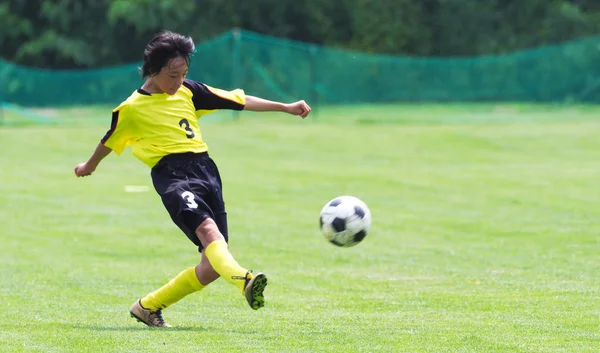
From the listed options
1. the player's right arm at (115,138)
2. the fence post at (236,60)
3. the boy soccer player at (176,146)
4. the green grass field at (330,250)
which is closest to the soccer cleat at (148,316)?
the boy soccer player at (176,146)

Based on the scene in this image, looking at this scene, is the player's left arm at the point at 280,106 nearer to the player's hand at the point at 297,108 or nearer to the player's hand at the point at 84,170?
the player's hand at the point at 297,108

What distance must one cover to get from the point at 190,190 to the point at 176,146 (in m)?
0.36

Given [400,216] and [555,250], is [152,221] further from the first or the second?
[555,250]

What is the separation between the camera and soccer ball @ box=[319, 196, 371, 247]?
7461 millimetres

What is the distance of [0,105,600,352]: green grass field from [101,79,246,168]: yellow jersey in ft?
→ 3.76

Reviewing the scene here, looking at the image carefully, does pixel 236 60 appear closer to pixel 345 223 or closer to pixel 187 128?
pixel 345 223

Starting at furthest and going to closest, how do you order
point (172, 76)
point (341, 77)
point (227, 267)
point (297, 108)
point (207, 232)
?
1. point (341, 77)
2. point (297, 108)
3. point (172, 76)
4. point (207, 232)
5. point (227, 267)

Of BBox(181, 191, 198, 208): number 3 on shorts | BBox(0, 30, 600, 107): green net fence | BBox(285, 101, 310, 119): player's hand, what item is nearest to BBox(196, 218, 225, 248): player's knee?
BBox(181, 191, 198, 208): number 3 on shorts

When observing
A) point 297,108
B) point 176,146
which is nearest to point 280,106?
point 297,108

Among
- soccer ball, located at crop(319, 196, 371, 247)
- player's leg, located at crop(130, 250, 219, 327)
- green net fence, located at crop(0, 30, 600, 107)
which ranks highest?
soccer ball, located at crop(319, 196, 371, 247)

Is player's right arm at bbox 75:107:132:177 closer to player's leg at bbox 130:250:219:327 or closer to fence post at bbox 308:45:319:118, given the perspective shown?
player's leg at bbox 130:250:219:327

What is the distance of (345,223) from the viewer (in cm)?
747

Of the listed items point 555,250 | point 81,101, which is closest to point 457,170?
point 555,250

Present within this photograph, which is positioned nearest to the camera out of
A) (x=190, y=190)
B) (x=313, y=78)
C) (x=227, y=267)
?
(x=227, y=267)
